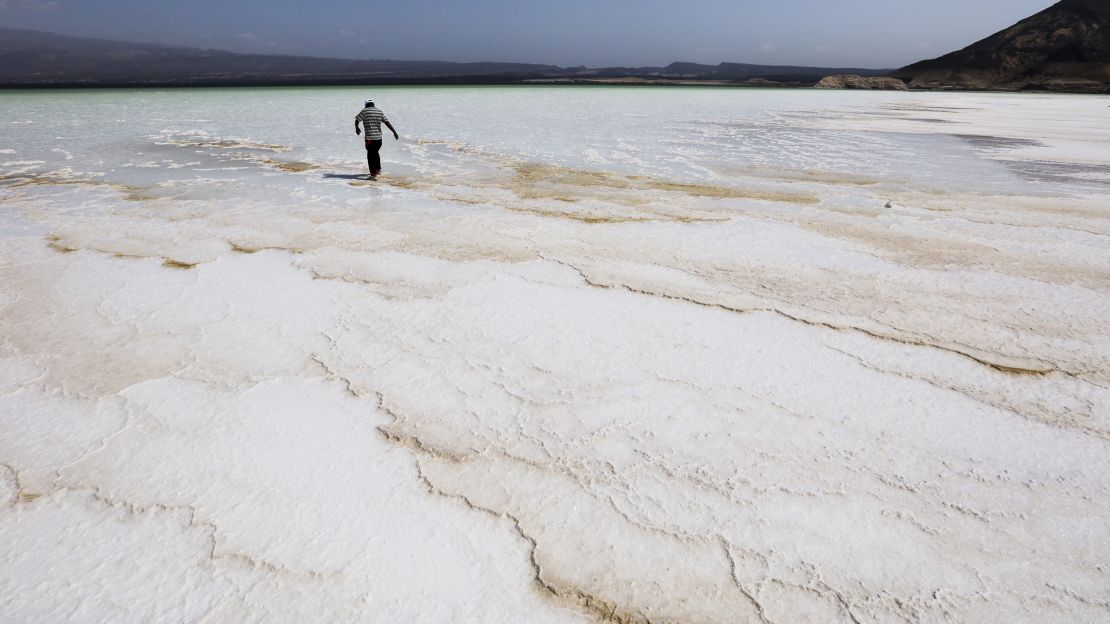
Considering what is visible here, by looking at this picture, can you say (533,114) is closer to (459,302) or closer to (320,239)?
(320,239)

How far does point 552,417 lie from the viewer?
8.93ft

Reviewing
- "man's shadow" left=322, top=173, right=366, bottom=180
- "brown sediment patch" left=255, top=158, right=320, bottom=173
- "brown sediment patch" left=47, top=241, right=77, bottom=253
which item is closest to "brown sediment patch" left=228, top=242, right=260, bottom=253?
"brown sediment patch" left=47, top=241, right=77, bottom=253

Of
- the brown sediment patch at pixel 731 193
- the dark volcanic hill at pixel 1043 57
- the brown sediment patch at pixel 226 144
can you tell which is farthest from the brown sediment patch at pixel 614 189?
the dark volcanic hill at pixel 1043 57

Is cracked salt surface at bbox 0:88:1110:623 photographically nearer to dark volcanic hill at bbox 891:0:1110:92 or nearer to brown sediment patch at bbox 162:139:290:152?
brown sediment patch at bbox 162:139:290:152

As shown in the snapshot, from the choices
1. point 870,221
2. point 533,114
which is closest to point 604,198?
point 870,221

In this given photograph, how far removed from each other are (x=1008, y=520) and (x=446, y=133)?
14.2 m

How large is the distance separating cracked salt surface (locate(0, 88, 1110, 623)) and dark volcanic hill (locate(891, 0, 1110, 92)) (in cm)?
7552

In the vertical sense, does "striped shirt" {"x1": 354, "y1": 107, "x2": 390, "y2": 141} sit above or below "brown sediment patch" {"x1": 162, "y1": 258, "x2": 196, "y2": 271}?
above

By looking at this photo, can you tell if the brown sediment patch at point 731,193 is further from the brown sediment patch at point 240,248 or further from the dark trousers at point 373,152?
the brown sediment patch at point 240,248

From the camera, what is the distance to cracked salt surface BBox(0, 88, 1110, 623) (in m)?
1.89

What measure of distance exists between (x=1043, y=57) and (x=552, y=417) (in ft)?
300

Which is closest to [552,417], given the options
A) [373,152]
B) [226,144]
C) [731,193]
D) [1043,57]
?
[731,193]

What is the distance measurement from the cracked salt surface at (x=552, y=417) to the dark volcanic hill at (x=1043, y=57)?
7552cm

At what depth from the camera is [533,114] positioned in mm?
21672
